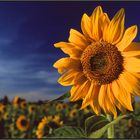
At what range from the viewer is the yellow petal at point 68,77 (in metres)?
2.19

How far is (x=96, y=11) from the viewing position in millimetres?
2227

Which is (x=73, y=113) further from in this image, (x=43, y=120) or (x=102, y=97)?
(x=102, y=97)

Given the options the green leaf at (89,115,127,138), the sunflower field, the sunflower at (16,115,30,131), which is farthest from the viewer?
the sunflower at (16,115,30,131)

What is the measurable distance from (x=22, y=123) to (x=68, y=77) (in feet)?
5.08

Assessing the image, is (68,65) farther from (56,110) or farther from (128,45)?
(56,110)

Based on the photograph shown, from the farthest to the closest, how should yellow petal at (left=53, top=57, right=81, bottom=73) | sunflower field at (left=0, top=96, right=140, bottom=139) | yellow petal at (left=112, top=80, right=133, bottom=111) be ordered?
sunflower field at (left=0, top=96, right=140, bottom=139) → yellow petal at (left=53, top=57, right=81, bottom=73) → yellow petal at (left=112, top=80, right=133, bottom=111)

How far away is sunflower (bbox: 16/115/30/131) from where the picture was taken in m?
3.55

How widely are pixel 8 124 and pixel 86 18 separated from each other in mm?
1700

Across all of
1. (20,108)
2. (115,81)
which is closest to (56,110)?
(20,108)

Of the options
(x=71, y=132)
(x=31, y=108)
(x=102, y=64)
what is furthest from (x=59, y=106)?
(x=71, y=132)

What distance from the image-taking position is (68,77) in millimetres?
2193

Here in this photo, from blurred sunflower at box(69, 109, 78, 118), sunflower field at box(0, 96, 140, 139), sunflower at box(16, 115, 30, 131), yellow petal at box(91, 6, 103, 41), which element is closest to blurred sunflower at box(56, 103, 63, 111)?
sunflower field at box(0, 96, 140, 139)

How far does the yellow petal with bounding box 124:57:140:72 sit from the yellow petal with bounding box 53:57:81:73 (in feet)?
0.64

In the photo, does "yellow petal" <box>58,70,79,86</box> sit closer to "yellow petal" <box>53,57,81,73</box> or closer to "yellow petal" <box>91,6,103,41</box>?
"yellow petal" <box>53,57,81,73</box>
